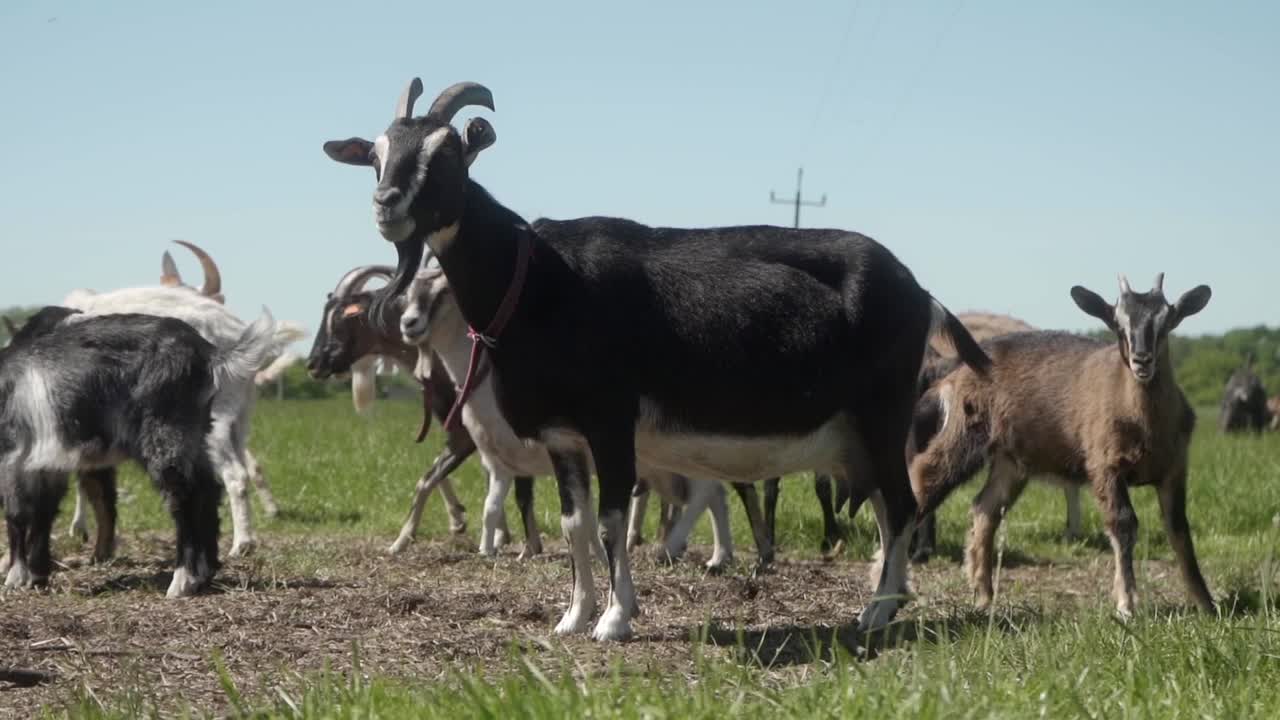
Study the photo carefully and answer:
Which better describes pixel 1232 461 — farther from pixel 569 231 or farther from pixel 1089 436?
→ pixel 569 231

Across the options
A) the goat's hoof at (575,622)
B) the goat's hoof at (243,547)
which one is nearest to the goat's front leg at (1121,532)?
the goat's hoof at (575,622)

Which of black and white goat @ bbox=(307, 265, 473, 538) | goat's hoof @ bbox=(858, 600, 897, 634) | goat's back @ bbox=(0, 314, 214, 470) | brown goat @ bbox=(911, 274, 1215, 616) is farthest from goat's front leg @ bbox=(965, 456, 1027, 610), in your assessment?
goat's back @ bbox=(0, 314, 214, 470)

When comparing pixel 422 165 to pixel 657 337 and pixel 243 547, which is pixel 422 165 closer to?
pixel 657 337

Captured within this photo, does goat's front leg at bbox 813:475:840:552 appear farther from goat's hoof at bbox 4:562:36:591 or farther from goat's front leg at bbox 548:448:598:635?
goat's hoof at bbox 4:562:36:591

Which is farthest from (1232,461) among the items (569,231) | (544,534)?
(569,231)

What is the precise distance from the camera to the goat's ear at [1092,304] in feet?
27.6

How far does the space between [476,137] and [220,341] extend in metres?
2.98

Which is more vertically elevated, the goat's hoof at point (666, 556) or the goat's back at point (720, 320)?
the goat's back at point (720, 320)

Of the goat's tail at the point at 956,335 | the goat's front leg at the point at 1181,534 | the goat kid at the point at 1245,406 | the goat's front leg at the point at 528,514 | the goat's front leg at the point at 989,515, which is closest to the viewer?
the goat's tail at the point at 956,335

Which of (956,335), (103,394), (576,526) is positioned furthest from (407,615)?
(956,335)

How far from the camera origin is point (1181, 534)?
7.78 m

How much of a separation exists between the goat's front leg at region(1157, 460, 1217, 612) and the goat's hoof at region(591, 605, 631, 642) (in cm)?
282

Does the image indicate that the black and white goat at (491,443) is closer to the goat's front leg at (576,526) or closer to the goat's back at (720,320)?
the goat's back at (720,320)

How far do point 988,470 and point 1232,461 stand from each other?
780cm
